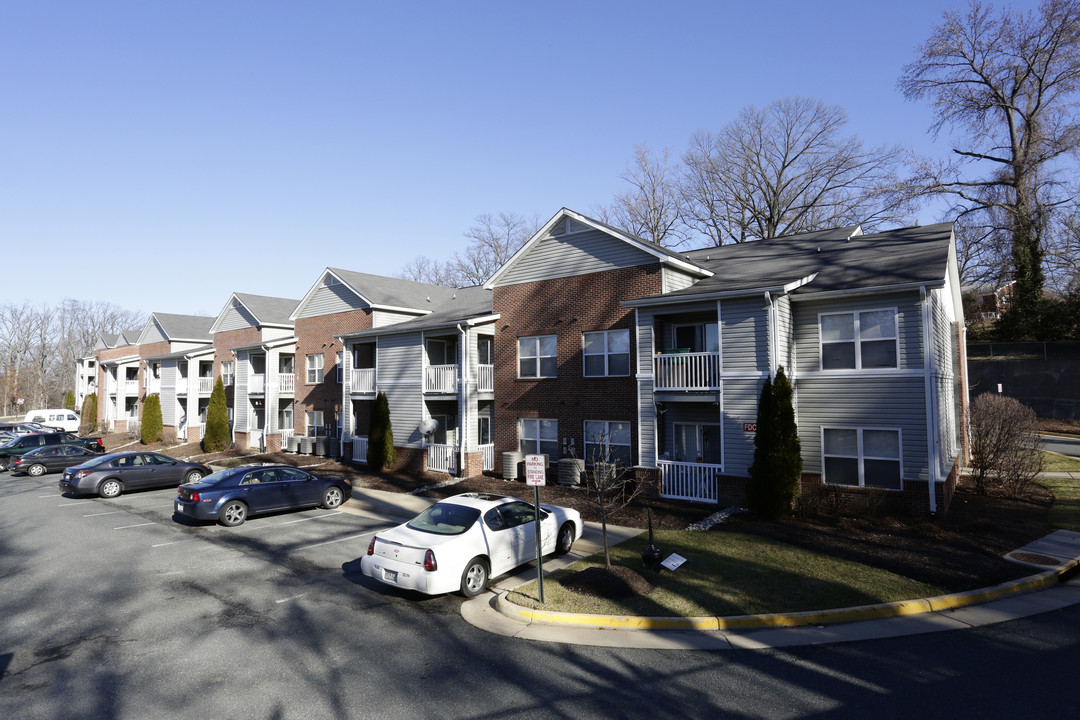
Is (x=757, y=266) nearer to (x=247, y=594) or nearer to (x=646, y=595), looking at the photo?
(x=646, y=595)

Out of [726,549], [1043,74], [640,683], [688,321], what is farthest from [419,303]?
[1043,74]

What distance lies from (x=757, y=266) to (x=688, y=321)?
322 centimetres

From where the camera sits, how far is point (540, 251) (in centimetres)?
2180

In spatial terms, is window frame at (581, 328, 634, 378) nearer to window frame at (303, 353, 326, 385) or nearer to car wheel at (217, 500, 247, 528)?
car wheel at (217, 500, 247, 528)

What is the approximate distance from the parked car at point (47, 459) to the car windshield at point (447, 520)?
25.7m

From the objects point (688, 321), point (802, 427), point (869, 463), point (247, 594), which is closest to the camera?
point (247, 594)

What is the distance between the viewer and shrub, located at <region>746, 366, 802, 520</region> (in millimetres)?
14992

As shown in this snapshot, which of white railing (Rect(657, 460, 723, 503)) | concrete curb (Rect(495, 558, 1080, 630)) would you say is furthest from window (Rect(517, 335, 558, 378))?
concrete curb (Rect(495, 558, 1080, 630))

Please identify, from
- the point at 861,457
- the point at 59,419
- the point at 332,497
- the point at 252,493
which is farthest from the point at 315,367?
the point at 59,419

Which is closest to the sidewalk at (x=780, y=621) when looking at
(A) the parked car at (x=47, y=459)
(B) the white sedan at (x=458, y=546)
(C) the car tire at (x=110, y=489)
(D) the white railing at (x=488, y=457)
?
(B) the white sedan at (x=458, y=546)

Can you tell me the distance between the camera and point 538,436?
21.4 metres

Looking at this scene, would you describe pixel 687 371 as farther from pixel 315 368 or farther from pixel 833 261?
pixel 315 368

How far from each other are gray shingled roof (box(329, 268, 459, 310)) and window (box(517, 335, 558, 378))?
9883mm

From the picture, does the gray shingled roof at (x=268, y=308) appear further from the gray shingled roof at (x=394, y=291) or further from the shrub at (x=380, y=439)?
the shrub at (x=380, y=439)
